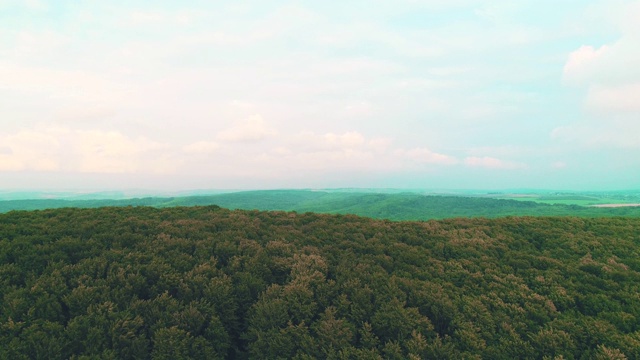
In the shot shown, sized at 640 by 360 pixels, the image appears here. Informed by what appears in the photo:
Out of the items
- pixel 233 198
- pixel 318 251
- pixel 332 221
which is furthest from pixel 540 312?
pixel 233 198

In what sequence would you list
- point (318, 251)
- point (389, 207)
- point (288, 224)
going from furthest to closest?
1. point (389, 207)
2. point (288, 224)
3. point (318, 251)

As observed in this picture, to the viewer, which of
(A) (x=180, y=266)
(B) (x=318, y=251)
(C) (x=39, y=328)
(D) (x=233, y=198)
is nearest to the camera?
(C) (x=39, y=328)

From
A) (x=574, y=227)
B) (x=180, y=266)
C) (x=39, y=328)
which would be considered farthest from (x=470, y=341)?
(x=574, y=227)

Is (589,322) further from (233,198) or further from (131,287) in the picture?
(233,198)

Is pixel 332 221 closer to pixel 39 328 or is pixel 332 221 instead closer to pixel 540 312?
pixel 540 312

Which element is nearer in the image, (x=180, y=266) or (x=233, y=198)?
(x=180, y=266)

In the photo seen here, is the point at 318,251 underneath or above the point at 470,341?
above
